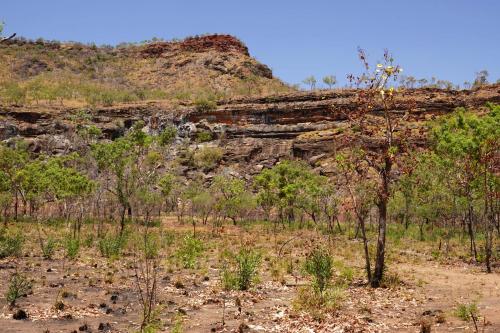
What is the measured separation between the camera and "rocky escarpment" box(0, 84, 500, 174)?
68594mm

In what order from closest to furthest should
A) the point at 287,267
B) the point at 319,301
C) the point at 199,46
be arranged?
1. the point at 319,301
2. the point at 287,267
3. the point at 199,46

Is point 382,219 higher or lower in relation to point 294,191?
lower

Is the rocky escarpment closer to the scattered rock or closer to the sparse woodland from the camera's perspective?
the sparse woodland

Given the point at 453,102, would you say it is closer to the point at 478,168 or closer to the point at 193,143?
the point at 193,143

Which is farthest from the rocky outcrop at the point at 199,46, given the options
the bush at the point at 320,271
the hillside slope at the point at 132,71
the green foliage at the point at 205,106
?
the bush at the point at 320,271

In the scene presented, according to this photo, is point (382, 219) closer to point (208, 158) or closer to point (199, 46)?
point (208, 158)

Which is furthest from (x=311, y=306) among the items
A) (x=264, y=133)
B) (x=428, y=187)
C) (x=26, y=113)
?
(x=26, y=113)

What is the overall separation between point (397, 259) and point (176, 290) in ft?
43.1

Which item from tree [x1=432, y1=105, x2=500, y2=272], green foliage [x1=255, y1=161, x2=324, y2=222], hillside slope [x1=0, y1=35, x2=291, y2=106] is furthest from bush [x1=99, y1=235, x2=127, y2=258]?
hillside slope [x1=0, y1=35, x2=291, y2=106]

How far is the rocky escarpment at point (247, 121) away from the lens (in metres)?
68.6

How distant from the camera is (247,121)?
74.8 meters

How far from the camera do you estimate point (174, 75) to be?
331 feet

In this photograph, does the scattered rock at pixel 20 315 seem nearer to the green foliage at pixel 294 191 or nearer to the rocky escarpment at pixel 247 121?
the green foliage at pixel 294 191

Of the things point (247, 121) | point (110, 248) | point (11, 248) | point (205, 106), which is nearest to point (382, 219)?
point (110, 248)
